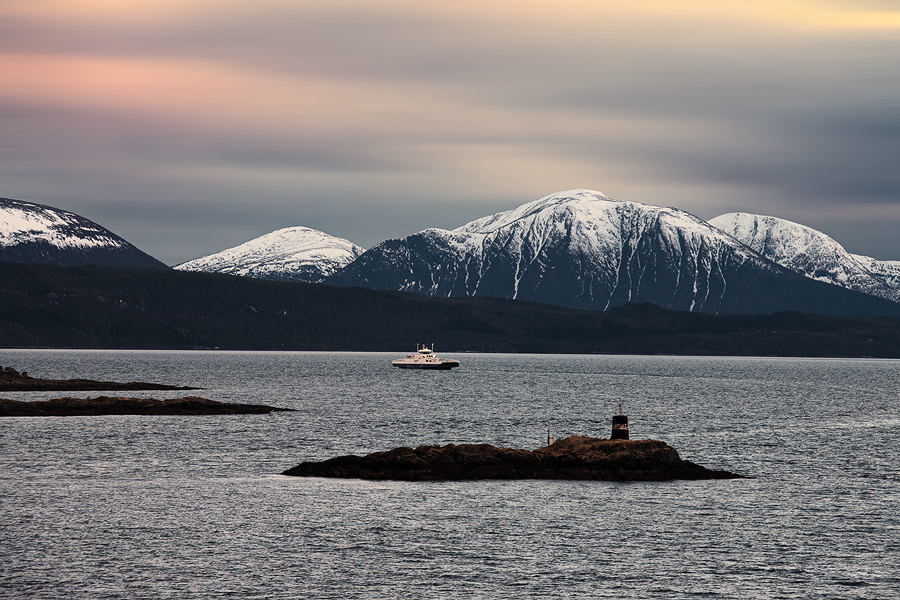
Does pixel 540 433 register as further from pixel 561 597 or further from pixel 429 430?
pixel 561 597

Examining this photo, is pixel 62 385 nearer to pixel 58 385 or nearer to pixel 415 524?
pixel 58 385

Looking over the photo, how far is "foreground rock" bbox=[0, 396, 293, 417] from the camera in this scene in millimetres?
120688

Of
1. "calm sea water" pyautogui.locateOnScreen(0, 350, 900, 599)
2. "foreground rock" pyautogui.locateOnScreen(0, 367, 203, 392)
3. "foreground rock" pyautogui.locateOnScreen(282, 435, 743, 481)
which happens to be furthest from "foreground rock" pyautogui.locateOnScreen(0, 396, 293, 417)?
"foreground rock" pyautogui.locateOnScreen(282, 435, 743, 481)

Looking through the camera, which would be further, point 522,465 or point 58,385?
point 58,385

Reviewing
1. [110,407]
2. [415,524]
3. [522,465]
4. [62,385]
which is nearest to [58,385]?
[62,385]

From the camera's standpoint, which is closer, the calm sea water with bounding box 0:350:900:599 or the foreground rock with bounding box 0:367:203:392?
the calm sea water with bounding box 0:350:900:599

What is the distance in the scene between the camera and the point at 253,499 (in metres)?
62.7

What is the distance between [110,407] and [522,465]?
6717 centimetres

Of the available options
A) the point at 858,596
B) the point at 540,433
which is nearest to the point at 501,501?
the point at 858,596

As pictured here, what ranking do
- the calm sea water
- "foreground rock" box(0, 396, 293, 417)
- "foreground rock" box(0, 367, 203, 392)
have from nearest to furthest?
the calm sea water, "foreground rock" box(0, 396, 293, 417), "foreground rock" box(0, 367, 203, 392)

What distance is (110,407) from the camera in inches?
4806

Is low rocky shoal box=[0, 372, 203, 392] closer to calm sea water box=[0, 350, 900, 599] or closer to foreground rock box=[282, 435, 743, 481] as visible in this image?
calm sea water box=[0, 350, 900, 599]

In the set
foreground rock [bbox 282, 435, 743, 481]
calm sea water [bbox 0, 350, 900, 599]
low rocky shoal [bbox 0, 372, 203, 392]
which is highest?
low rocky shoal [bbox 0, 372, 203, 392]

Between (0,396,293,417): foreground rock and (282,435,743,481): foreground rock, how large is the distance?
181 ft
